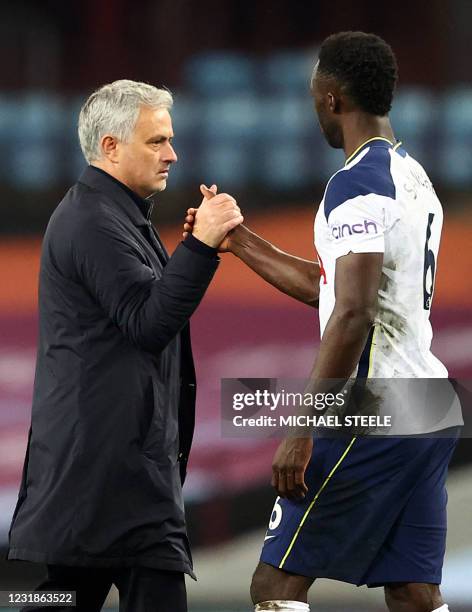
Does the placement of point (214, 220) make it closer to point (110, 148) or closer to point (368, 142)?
point (110, 148)

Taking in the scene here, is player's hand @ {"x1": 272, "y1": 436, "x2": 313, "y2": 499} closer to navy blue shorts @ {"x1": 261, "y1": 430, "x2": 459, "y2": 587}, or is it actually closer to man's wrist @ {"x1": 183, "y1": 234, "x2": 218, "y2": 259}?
navy blue shorts @ {"x1": 261, "y1": 430, "x2": 459, "y2": 587}

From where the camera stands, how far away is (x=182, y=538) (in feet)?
9.98

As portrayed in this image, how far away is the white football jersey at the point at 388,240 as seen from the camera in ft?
9.61

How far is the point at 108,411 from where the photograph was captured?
115 inches

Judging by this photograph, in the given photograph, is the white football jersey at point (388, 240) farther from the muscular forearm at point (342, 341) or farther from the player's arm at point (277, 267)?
the player's arm at point (277, 267)

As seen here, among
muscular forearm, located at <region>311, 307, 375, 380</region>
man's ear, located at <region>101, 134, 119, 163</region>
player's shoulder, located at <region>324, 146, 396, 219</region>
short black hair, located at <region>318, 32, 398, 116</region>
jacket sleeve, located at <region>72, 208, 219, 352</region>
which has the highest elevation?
short black hair, located at <region>318, 32, 398, 116</region>

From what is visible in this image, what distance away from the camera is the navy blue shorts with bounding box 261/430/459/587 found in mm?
2990

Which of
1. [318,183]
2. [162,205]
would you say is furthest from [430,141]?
[162,205]

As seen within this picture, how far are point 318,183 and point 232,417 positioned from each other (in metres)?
1.23

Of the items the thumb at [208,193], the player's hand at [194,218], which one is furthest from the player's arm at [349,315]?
the thumb at [208,193]

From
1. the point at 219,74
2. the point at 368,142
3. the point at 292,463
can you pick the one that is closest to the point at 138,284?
the point at 292,463

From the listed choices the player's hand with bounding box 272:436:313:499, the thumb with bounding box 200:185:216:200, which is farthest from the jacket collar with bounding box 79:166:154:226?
the player's hand with bounding box 272:436:313:499

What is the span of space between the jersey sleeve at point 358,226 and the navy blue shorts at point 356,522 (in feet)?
1.50

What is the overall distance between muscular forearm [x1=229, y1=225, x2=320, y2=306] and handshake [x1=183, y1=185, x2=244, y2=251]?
8 centimetres
